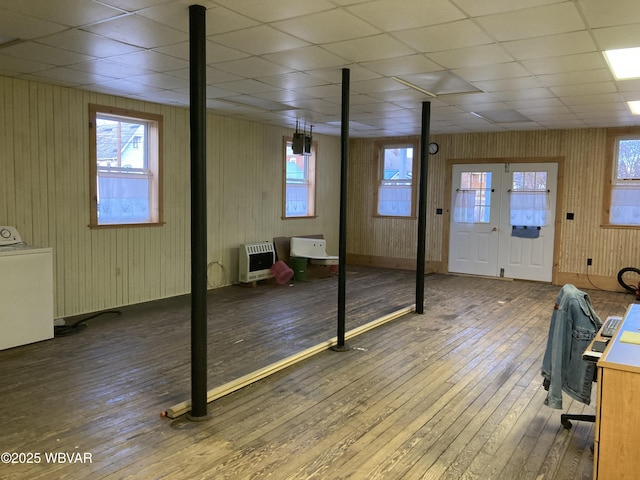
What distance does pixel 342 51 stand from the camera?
409cm

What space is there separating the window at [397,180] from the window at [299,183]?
150 centimetres

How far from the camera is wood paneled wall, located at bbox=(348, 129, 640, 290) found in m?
8.06

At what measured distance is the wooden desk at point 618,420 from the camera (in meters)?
2.21

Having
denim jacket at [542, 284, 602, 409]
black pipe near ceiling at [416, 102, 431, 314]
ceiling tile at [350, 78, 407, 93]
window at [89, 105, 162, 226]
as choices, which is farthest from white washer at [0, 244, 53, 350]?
denim jacket at [542, 284, 602, 409]

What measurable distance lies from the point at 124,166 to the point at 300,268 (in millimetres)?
3325

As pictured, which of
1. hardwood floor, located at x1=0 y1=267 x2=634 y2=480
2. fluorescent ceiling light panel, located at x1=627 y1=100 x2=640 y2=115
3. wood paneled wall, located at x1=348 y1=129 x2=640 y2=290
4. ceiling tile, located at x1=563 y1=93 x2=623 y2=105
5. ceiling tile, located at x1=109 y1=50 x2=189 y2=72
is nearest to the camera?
hardwood floor, located at x1=0 y1=267 x2=634 y2=480

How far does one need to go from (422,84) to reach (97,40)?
3083mm

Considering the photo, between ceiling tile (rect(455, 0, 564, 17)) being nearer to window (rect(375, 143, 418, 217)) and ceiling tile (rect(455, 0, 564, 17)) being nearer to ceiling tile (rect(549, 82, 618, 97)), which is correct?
ceiling tile (rect(549, 82, 618, 97))

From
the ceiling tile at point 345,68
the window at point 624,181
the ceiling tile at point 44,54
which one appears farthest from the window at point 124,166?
the window at point 624,181

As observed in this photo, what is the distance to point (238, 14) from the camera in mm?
3309

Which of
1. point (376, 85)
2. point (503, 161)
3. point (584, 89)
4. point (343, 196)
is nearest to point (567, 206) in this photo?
point (503, 161)

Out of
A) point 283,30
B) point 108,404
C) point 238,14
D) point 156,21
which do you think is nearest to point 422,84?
point 283,30

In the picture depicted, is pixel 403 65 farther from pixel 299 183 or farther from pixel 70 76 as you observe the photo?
pixel 299 183

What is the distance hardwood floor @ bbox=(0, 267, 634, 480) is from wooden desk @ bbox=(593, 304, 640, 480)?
53cm
